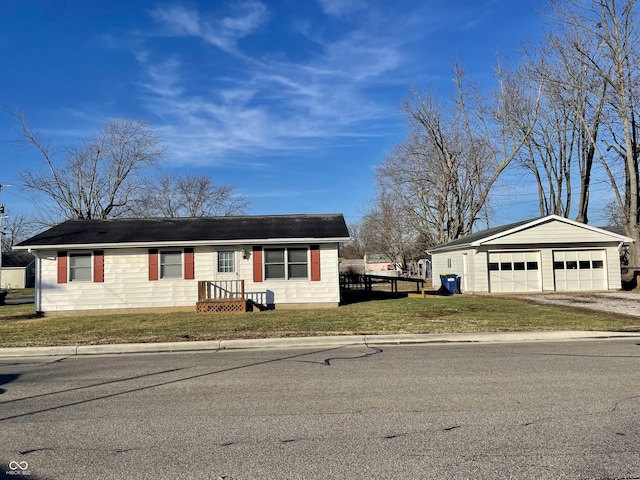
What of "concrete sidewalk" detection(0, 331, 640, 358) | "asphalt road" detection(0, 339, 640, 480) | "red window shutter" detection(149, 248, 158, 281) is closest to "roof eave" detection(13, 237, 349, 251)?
"red window shutter" detection(149, 248, 158, 281)

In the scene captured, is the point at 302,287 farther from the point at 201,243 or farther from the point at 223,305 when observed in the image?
the point at 201,243

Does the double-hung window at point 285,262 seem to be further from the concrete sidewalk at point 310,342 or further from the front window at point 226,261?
the concrete sidewalk at point 310,342

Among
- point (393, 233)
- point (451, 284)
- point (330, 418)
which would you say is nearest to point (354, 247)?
point (393, 233)

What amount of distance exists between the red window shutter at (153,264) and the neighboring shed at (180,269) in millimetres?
36

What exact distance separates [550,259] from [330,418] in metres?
22.2

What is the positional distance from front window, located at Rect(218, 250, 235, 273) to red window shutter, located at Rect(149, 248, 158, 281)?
7.90 ft

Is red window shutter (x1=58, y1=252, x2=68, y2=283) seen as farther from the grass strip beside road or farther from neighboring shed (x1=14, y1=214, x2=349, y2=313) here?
the grass strip beside road

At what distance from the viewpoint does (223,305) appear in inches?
641

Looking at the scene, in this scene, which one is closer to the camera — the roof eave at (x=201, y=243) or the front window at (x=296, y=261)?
the roof eave at (x=201, y=243)

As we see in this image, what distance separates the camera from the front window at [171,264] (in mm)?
17562

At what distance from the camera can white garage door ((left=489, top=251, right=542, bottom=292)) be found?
23641 millimetres

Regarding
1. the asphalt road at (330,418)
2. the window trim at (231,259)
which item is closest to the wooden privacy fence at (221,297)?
the window trim at (231,259)

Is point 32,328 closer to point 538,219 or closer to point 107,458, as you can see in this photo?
point 107,458

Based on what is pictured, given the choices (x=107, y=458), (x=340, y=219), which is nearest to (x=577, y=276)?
(x=340, y=219)
